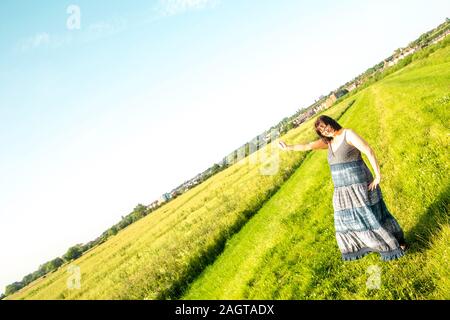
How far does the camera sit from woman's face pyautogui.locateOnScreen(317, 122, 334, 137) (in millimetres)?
6902

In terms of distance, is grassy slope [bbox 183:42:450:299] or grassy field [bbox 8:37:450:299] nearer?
grassy slope [bbox 183:42:450:299]

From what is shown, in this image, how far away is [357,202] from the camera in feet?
22.3

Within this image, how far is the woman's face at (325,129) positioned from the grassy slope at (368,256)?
8.16 ft

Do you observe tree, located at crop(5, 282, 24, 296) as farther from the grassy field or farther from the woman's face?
the woman's face

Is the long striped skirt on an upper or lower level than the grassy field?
upper

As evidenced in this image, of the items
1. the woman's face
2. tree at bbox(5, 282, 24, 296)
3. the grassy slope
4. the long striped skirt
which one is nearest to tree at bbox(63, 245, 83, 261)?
tree at bbox(5, 282, 24, 296)

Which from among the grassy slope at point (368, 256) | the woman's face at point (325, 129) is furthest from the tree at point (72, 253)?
the woman's face at point (325, 129)

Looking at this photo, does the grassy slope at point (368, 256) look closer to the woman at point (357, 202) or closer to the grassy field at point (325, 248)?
the grassy field at point (325, 248)

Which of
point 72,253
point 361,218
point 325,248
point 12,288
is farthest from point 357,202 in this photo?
point 12,288

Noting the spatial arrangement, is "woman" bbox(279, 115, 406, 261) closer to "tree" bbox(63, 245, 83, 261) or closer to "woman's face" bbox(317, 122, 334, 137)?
"woman's face" bbox(317, 122, 334, 137)

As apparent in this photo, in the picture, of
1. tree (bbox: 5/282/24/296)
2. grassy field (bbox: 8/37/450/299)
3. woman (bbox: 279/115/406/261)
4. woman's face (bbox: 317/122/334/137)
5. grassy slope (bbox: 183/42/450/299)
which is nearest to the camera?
grassy slope (bbox: 183/42/450/299)

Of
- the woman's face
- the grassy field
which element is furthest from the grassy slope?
the woman's face

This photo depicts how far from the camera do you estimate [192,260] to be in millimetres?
16953

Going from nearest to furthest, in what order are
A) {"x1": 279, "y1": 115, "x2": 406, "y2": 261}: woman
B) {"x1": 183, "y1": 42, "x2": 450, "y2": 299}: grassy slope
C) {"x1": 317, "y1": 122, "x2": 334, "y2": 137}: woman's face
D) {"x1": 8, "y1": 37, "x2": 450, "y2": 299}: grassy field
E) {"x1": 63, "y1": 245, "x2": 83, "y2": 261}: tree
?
{"x1": 183, "y1": 42, "x2": 450, "y2": 299}: grassy slope
{"x1": 8, "y1": 37, "x2": 450, "y2": 299}: grassy field
{"x1": 279, "y1": 115, "x2": 406, "y2": 261}: woman
{"x1": 317, "y1": 122, "x2": 334, "y2": 137}: woman's face
{"x1": 63, "y1": 245, "x2": 83, "y2": 261}: tree
